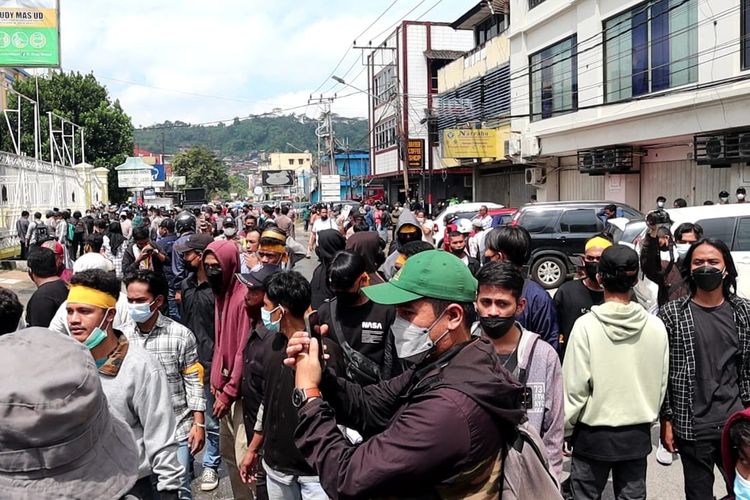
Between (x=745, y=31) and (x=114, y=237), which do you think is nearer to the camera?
(x=114, y=237)

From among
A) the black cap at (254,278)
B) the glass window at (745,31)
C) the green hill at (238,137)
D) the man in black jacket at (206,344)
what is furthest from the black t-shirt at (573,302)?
the green hill at (238,137)

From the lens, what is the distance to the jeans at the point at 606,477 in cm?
362

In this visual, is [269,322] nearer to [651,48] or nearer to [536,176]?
[651,48]

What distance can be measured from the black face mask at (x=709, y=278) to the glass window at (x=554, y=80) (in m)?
17.8

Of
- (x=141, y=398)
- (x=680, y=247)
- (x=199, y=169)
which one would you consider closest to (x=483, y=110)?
(x=680, y=247)

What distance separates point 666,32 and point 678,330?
16200 mm

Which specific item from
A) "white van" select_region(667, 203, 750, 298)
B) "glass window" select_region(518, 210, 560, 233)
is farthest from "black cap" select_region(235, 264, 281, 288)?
"glass window" select_region(518, 210, 560, 233)

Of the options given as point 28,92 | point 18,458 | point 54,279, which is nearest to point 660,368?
point 18,458

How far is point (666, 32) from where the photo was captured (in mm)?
17547

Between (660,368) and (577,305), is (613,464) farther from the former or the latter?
(577,305)

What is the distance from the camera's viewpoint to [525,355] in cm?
336

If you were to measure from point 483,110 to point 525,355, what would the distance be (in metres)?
27.0

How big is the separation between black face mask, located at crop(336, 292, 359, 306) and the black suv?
38.6ft

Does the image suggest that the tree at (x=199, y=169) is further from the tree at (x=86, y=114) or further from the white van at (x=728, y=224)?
the white van at (x=728, y=224)
